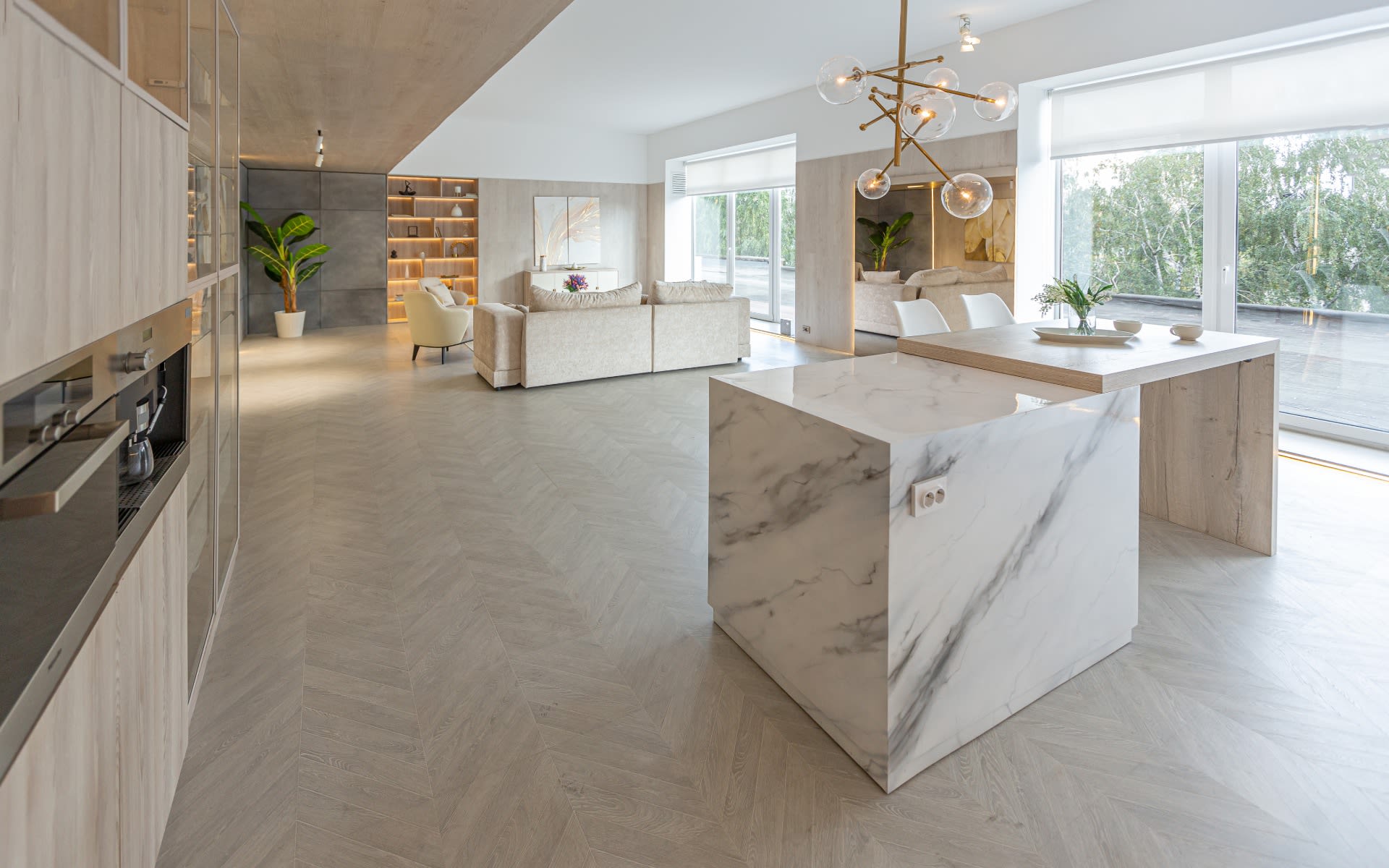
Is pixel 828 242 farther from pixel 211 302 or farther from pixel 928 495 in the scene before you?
pixel 928 495

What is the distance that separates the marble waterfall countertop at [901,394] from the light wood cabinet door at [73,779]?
5.28ft

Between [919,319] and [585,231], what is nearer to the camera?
[919,319]

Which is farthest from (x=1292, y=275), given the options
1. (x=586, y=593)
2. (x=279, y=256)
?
(x=279, y=256)

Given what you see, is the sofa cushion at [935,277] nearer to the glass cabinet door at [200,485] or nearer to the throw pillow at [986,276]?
the throw pillow at [986,276]

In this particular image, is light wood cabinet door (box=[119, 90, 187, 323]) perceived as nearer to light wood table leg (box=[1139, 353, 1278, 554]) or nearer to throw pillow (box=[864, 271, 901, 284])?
light wood table leg (box=[1139, 353, 1278, 554])

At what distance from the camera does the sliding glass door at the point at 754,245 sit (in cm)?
1126

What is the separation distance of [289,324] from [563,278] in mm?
4109

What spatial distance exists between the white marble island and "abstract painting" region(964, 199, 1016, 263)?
15.9ft

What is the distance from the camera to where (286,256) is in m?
10.9

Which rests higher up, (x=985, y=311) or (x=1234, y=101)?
(x=1234, y=101)

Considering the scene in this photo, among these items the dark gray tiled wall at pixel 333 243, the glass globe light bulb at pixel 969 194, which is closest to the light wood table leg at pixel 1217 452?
the glass globe light bulb at pixel 969 194

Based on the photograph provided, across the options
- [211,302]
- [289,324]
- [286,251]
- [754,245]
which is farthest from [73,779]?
[754,245]

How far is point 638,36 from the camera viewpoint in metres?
7.16

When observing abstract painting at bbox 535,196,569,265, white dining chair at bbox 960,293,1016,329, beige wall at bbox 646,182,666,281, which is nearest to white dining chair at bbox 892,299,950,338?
white dining chair at bbox 960,293,1016,329
